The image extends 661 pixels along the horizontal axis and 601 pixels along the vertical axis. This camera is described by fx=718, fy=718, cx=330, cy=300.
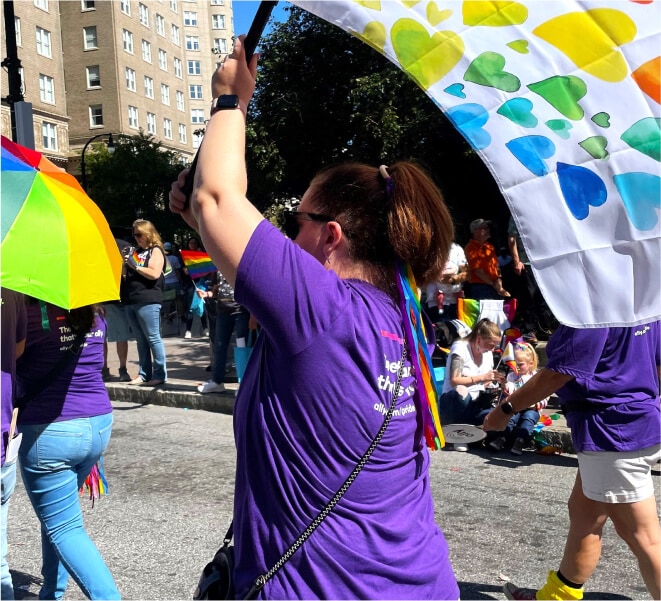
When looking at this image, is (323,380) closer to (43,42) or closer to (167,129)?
(43,42)

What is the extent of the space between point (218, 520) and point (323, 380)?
3633mm

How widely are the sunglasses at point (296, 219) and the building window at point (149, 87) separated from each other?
185ft

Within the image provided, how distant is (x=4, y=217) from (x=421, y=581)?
6.50 ft

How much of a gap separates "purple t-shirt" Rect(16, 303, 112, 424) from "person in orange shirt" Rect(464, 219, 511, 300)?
637 centimetres

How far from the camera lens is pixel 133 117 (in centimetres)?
5319

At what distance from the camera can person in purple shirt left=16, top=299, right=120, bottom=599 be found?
11.0 feet

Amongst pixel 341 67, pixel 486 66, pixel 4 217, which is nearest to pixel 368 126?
pixel 341 67

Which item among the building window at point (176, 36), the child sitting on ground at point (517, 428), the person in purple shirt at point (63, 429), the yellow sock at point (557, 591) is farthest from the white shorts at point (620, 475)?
the building window at point (176, 36)

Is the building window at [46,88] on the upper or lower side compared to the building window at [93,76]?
lower

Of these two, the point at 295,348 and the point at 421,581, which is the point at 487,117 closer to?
the point at 295,348

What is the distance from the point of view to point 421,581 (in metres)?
1.67

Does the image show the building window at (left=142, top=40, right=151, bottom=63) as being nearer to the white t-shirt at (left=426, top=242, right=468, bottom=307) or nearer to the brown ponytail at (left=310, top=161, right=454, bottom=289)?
the white t-shirt at (left=426, top=242, right=468, bottom=307)

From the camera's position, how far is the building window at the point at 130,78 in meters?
51.1

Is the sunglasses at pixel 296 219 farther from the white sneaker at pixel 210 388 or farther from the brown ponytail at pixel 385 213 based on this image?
the white sneaker at pixel 210 388
